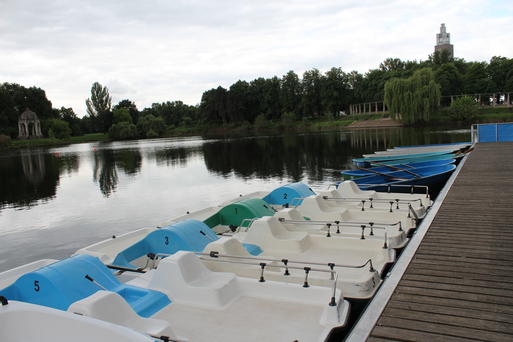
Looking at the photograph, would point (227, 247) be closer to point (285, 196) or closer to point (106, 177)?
point (285, 196)

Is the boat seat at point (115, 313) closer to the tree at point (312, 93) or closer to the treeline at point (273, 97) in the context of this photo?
the treeline at point (273, 97)

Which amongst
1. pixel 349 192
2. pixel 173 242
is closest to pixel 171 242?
pixel 173 242

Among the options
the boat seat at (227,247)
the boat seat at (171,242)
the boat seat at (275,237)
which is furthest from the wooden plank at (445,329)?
the boat seat at (171,242)

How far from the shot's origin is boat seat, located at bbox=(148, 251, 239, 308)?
6234 millimetres

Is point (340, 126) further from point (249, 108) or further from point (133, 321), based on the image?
point (133, 321)

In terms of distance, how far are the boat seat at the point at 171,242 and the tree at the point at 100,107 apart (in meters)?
108

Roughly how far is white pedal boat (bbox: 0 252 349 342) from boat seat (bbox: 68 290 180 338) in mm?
12

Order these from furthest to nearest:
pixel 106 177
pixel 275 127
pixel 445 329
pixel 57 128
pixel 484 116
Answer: pixel 275 127
pixel 57 128
pixel 484 116
pixel 106 177
pixel 445 329

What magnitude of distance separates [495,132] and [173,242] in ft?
79.1

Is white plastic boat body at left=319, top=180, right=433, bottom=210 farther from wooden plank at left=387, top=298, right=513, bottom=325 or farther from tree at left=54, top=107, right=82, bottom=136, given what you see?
tree at left=54, top=107, right=82, bottom=136

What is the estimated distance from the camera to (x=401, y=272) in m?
5.74

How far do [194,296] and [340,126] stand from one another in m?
81.7

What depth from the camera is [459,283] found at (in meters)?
5.29

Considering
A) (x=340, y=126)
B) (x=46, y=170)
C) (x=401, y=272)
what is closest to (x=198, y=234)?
(x=401, y=272)
